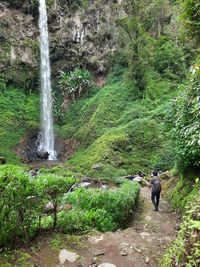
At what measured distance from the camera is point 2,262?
5.63 metres

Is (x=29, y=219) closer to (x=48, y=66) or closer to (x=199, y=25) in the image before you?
(x=199, y=25)

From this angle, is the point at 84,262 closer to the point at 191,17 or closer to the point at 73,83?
the point at 191,17

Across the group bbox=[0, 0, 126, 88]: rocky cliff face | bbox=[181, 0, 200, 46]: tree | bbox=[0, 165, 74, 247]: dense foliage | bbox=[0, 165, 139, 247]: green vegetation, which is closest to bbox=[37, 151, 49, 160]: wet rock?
bbox=[0, 0, 126, 88]: rocky cliff face

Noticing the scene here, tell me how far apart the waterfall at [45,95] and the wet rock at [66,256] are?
2627cm

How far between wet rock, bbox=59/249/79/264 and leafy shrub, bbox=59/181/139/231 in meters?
0.84

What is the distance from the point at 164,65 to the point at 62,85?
476 inches

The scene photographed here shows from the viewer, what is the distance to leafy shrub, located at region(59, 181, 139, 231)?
727 cm

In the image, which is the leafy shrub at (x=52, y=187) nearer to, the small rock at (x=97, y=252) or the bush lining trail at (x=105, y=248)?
the bush lining trail at (x=105, y=248)

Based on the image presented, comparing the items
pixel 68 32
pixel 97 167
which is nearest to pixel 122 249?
pixel 97 167

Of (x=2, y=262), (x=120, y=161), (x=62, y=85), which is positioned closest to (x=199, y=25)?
(x=2, y=262)

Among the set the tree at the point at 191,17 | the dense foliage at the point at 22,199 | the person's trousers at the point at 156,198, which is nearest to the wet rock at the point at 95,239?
the dense foliage at the point at 22,199

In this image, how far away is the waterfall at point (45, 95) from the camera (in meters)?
34.2

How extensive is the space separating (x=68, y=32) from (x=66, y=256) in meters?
38.0

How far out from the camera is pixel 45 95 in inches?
1496
